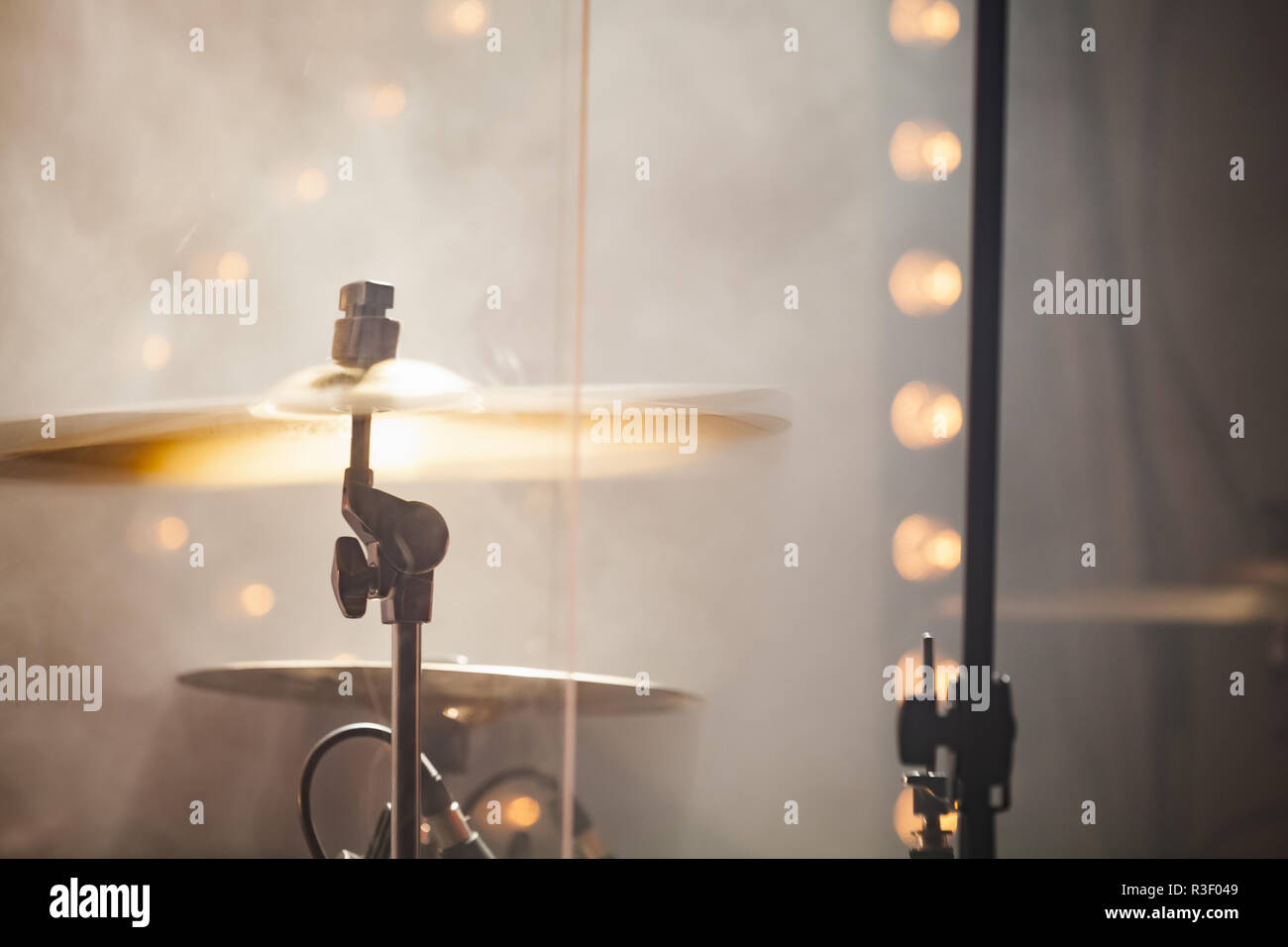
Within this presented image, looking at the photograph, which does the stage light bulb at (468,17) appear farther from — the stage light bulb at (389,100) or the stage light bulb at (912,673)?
the stage light bulb at (912,673)

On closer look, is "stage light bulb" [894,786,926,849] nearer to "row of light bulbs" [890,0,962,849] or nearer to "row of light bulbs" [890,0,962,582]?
"row of light bulbs" [890,0,962,849]

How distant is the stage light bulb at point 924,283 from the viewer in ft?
2.78

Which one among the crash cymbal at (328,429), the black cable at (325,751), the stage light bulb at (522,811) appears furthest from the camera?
the stage light bulb at (522,811)

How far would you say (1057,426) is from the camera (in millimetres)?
843

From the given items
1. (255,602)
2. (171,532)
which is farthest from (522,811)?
(171,532)

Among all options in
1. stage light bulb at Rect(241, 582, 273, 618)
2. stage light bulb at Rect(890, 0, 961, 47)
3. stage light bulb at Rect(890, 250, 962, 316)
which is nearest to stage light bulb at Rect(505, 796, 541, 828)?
stage light bulb at Rect(241, 582, 273, 618)

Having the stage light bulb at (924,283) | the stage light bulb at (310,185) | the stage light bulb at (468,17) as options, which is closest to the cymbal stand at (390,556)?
the stage light bulb at (310,185)

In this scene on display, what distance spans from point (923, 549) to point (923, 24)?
0.60 metres

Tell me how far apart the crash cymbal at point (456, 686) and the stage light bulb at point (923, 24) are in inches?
31.0

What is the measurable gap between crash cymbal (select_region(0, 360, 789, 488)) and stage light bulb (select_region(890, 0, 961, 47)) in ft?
1.69

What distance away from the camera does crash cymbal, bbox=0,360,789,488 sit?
0.54 m

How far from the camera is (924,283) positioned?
0.85 m
